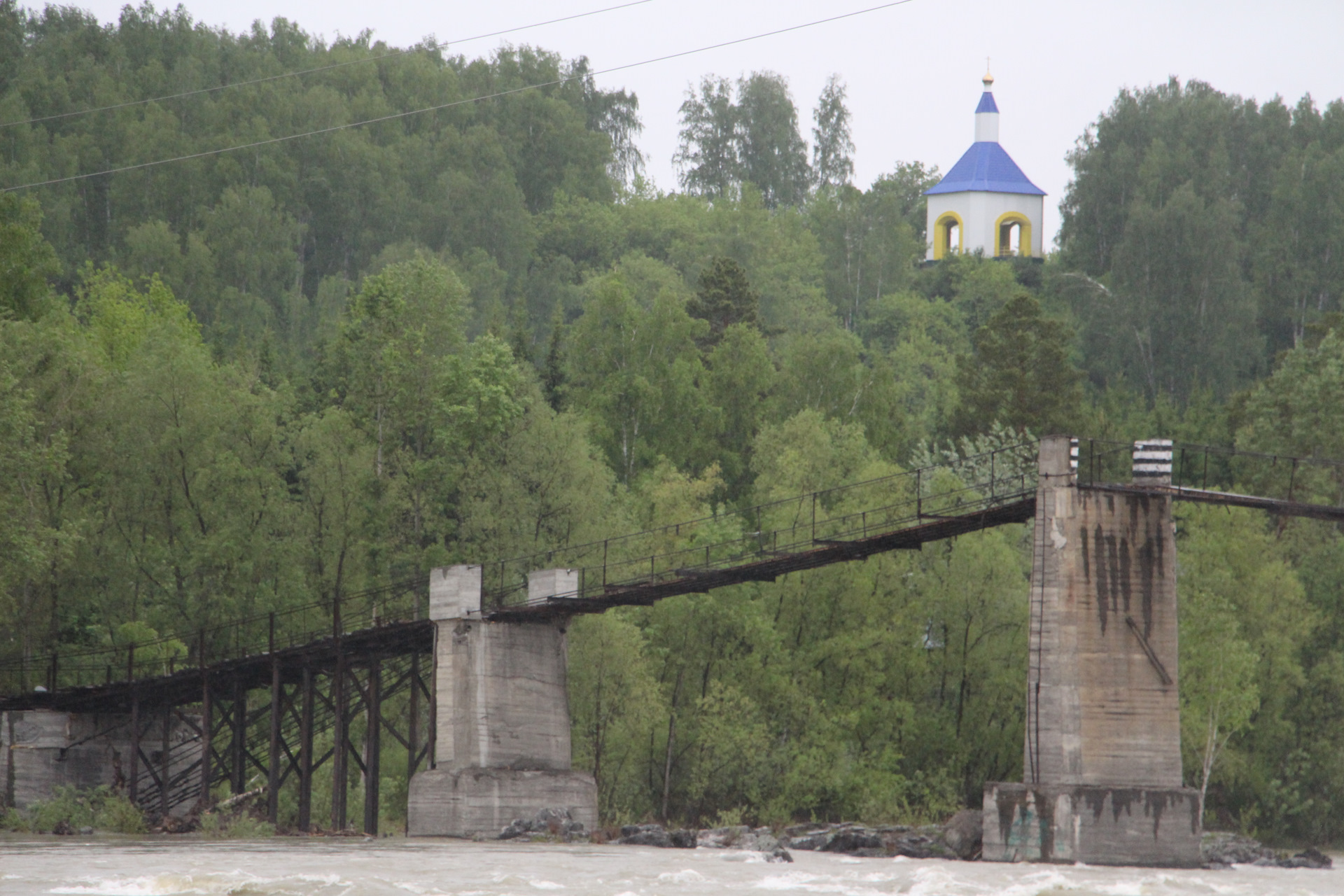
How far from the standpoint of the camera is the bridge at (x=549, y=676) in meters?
34.4

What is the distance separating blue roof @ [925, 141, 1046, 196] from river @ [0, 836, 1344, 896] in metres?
71.1

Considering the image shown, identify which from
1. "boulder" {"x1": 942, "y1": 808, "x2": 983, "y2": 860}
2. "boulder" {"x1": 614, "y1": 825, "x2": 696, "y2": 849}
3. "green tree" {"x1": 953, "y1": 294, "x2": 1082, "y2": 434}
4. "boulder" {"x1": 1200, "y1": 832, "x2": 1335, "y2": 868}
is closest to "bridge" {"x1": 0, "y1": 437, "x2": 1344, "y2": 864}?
"boulder" {"x1": 614, "y1": 825, "x2": 696, "y2": 849}

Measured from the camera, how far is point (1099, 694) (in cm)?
3444

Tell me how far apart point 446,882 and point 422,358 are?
3324cm

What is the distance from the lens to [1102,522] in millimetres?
35000

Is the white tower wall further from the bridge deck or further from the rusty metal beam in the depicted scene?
the rusty metal beam

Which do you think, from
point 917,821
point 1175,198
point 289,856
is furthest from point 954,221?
point 289,856

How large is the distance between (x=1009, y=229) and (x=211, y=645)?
6428cm

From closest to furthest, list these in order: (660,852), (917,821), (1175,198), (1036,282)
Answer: (660,852) < (917,821) < (1175,198) < (1036,282)

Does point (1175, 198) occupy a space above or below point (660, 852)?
above

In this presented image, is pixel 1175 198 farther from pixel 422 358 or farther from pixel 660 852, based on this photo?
pixel 660 852

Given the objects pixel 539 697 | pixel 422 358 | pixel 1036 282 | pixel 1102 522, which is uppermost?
pixel 1036 282

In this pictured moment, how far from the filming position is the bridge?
3441cm

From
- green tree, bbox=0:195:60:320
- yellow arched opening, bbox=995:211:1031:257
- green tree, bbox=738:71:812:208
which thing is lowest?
green tree, bbox=0:195:60:320
